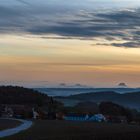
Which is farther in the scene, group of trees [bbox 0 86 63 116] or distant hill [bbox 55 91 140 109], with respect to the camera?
distant hill [bbox 55 91 140 109]

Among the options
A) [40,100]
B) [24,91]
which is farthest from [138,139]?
[24,91]

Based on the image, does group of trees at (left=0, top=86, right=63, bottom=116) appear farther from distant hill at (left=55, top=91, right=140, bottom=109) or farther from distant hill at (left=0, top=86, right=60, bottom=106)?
distant hill at (left=55, top=91, right=140, bottom=109)

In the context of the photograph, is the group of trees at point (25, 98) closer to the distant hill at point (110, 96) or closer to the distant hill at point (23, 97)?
the distant hill at point (23, 97)

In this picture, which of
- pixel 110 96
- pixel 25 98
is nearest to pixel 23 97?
pixel 25 98

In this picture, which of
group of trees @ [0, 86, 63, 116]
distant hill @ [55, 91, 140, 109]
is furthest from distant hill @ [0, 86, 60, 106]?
distant hill @ [55, 91, 140, 109]

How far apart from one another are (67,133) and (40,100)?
146ft

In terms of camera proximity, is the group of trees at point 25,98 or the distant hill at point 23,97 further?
the distant hill at point 23,97

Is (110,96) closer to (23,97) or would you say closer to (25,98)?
(23,97)

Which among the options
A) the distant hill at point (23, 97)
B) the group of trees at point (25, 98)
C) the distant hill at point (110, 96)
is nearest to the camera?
the group of trees at point (25, 98)

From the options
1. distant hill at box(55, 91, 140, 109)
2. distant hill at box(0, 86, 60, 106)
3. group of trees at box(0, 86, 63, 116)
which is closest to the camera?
group of trees at box(0, 86, 63, 116)

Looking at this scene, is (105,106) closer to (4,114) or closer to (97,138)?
(4,114)

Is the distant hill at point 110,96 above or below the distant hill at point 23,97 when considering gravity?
below

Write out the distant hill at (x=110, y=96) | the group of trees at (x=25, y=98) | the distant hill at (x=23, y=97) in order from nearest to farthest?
the group of trees at (x=25, y=98), the distant hill at (x=23, y=97), the distant hill at (x=110, y=96)

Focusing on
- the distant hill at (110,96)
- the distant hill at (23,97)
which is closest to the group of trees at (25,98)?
the distant hill at (23,97)
